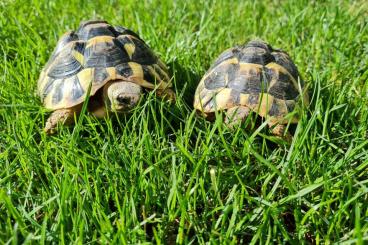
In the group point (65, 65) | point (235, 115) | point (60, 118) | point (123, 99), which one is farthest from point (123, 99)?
point (235, 115)

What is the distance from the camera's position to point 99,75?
8.30ft

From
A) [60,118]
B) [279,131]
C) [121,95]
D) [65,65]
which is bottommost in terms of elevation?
[279,131]

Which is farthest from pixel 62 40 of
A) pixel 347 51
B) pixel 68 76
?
pixel 347 51

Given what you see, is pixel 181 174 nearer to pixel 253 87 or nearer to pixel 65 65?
pixel 253 87

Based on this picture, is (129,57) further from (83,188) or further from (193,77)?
(83,188)

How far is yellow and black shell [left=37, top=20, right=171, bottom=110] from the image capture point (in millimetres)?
2523

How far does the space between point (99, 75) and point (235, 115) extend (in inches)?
31.0

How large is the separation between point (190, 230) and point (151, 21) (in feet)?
7.24

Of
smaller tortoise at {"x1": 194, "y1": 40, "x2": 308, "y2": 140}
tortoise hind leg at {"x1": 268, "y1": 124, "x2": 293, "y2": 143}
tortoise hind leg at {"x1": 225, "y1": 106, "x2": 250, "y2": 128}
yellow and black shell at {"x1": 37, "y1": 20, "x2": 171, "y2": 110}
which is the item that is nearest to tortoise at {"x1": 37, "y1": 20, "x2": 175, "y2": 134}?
yellow and black shell at {"x1": 37, "y1": 20, "x2": 171, "y2": 110}

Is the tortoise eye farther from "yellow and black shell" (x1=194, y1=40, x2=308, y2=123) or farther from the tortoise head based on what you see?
"yellow and black shell" (x1=194, y1=40, x2=308, y2=123)

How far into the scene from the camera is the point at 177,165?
2156 millimetres

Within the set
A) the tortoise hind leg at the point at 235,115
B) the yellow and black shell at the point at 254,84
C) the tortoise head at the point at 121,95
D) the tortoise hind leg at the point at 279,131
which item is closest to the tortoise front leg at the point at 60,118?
the tortoise head at the point at 121,95

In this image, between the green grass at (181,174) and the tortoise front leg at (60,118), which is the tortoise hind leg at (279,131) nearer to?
the green grass at (181,174)

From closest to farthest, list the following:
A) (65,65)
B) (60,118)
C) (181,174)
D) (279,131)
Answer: (181,174) → (279,131) → (60,118) → (65,65)
